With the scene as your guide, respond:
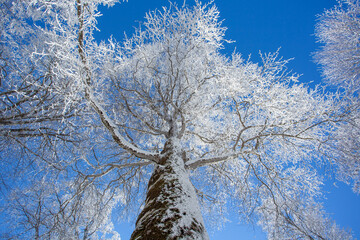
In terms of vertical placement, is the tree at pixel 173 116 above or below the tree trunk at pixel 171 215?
above

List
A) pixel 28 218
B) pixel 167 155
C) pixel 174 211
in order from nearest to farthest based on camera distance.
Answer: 1. pixel 174 211
2. pixel 167 155
3. pixel 28 218

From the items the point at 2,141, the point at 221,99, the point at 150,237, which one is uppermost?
the point at 221,99

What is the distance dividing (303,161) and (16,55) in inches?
291

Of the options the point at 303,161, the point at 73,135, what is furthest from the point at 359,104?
the point at 73,135

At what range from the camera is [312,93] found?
385 cm

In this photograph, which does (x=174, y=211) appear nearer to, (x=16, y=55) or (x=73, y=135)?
(x=73, y=135)

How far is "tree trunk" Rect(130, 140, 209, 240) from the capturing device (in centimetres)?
138

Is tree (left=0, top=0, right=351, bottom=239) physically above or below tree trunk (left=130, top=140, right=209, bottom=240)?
above

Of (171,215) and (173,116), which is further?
→ (173,116)

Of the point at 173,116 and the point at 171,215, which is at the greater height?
the point at 173,116

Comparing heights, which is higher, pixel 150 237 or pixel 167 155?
pixel 167 155

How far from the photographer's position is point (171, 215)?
1.58m

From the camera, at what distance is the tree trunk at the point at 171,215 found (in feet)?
4.53

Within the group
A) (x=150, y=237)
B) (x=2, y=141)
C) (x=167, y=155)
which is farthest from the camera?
(x=2, y=141)
